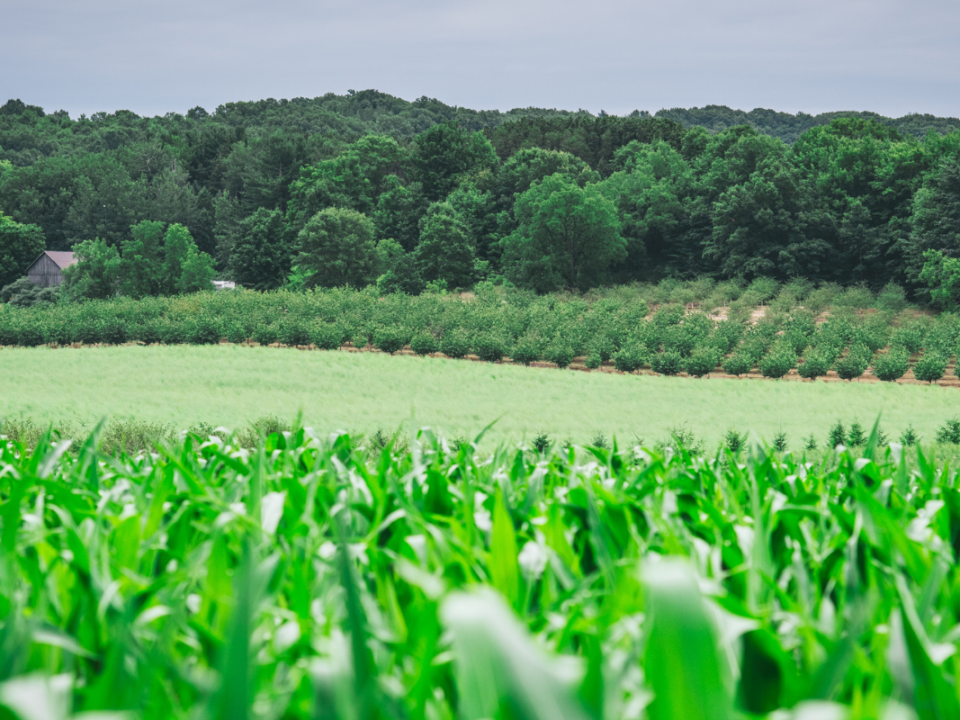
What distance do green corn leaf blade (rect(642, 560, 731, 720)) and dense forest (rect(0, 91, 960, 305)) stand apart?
36.2 m

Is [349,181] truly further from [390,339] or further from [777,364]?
[777,364]

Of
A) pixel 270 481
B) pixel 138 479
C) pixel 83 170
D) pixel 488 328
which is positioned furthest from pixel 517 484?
pixel 83 170

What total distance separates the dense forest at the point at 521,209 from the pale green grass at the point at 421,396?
20902 millimetres

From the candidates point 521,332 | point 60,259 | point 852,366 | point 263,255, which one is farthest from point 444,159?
point 852,366

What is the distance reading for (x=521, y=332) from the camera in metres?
24.4

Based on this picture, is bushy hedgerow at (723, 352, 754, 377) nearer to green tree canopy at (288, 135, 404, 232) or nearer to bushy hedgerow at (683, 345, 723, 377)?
bushy hedgerow at (683, 345, 723, 377)

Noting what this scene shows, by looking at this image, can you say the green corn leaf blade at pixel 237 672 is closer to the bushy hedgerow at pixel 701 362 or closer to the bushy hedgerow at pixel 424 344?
the bushy hedgerow at pixel 701 362

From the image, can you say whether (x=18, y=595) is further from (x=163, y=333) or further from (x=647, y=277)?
(x=647, y=277)

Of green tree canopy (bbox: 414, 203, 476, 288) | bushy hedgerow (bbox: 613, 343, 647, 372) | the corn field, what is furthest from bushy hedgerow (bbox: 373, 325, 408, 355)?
green tree canopy (bbox: 414, 203, 476, 288)

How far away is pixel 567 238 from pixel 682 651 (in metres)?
45.7

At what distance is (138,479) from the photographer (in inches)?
79.6

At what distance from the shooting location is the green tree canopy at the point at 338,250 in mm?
46250

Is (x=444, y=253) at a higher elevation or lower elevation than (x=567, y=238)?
lower

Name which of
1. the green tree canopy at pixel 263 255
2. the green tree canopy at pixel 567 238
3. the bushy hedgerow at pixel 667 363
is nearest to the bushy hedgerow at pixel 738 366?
the bushy hedgerow at pixel 667 363
